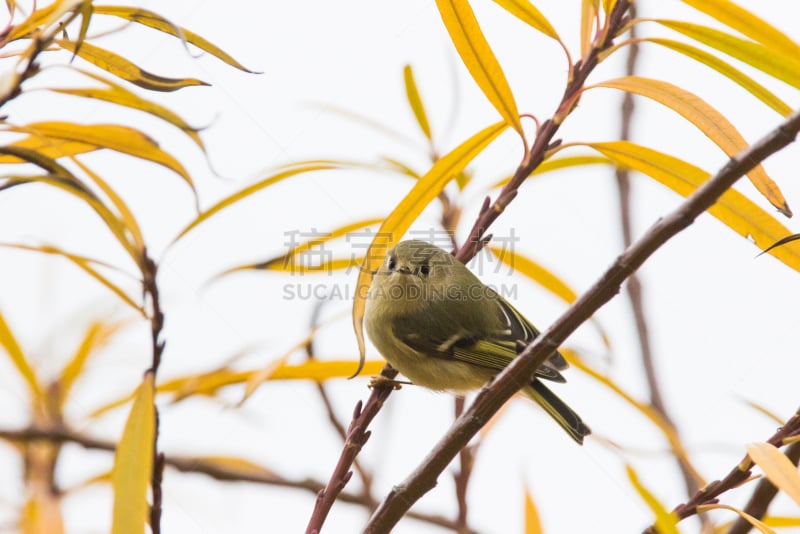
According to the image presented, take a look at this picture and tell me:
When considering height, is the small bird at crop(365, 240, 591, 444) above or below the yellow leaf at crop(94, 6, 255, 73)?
below

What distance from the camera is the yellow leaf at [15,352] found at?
3.38ft

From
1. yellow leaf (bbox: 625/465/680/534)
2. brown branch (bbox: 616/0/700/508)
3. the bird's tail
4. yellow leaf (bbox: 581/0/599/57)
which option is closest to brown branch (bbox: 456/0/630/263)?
yellow leaf (bbox: 581/0/599/57)

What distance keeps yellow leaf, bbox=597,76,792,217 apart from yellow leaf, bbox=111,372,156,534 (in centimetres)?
68

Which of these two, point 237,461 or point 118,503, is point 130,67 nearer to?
point 118,503

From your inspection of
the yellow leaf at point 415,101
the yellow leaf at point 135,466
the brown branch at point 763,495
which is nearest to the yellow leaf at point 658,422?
the brown branch at point 763,495

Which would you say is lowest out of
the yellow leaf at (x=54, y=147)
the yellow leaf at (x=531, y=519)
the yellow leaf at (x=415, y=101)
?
the yellow leaf at (x=531, y=519)

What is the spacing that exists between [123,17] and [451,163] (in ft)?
1.56

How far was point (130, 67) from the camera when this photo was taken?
920 mm

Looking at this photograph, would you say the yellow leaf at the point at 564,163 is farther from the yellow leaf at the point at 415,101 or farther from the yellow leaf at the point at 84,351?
the yellow leaf at the point at 84,351

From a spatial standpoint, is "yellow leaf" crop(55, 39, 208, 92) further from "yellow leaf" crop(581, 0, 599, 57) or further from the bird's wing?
the bird's wing

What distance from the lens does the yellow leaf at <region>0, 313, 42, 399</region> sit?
103 centimetres

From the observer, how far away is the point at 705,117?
96 centimetres

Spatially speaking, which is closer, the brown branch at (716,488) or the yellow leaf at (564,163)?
the brown branch at (716,488)

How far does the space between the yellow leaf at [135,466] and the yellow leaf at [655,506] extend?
1.48 ft
